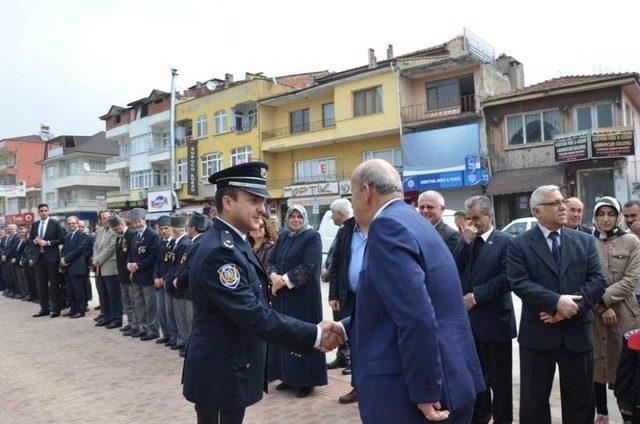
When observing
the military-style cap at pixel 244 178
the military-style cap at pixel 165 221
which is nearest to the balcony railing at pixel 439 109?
the military-style cap at pixel 165 221

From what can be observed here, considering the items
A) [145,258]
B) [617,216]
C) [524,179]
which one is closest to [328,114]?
[524,179]

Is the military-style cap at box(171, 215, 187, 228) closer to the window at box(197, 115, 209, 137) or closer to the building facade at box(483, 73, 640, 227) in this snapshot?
the building facade at box(483, 73, 640, 227)

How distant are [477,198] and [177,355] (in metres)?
5.06

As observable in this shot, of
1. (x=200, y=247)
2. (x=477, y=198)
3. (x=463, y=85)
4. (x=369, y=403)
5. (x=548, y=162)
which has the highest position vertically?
(x=463, y=85)

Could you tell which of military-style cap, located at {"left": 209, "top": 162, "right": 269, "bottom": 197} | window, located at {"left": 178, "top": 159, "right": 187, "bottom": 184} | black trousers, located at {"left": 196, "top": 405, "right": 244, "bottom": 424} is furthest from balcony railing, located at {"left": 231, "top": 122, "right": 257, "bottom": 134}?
black trousers, located at {"left": 196, "top": 405, "right": 244, "bottom": 424}

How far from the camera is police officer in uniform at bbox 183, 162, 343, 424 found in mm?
2904

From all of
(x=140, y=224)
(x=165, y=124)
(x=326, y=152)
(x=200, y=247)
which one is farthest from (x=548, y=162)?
(x=165, y=124)

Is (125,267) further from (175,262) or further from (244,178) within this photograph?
(244,178)

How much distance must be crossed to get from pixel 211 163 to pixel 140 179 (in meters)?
11.0

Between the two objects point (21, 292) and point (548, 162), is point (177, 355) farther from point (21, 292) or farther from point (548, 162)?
point (548, 162)

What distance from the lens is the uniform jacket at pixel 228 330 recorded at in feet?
9.50

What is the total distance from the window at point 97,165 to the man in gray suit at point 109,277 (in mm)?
50014

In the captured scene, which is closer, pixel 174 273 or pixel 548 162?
pixel 174 273

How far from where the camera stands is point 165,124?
42938mm
